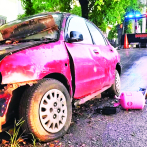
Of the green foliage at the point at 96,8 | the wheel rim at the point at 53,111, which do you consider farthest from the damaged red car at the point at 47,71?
the green foliage at the point at 96,8

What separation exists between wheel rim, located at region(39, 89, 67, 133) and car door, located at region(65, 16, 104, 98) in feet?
1.75

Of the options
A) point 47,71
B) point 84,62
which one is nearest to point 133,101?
point 84,62

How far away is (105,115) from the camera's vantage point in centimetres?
468

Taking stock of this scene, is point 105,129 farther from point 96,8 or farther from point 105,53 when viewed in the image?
point 96,8

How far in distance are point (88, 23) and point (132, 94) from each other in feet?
4.80

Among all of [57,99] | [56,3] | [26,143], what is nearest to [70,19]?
[57,99]

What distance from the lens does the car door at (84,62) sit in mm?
4113

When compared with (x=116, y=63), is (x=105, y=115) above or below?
below

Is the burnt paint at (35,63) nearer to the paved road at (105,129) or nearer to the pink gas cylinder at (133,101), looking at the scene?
the paved road at (105,129)

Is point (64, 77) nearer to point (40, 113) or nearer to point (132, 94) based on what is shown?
point (40, 113)

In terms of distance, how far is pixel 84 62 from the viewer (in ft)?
14.0

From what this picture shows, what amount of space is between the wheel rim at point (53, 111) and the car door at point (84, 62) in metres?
0.53

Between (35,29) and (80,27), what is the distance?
83 centimetres

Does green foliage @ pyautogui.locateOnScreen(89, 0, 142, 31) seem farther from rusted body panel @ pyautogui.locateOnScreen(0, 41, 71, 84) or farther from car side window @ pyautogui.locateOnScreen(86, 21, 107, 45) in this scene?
rusted body panel @ pyautogui.locateOnScreen(0, 41, 71, 84)
